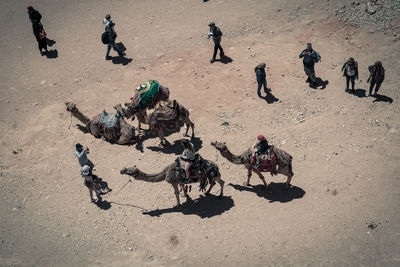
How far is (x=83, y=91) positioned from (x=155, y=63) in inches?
152

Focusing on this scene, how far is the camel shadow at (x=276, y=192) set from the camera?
11.0 metres

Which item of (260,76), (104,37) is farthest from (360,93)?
(104,37)

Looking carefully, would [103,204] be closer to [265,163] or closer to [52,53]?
[265,163]

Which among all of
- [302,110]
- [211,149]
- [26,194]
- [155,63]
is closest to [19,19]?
[155,63]

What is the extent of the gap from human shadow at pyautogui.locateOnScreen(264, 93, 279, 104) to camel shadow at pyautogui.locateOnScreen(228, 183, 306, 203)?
14.8 feet

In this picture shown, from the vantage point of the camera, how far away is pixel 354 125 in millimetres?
12641

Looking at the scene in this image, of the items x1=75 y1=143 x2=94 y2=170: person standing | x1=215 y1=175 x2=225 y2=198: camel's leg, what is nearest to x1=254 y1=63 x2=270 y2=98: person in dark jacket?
x1=215 y1=175 x2=225 y2=198: camel's leg

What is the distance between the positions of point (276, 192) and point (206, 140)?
364 centimetres

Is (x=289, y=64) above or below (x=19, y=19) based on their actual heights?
below

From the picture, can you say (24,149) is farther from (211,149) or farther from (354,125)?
(354,125)

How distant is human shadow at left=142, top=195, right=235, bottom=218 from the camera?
36.3 feet

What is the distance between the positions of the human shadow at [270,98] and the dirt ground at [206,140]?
0.19 metres

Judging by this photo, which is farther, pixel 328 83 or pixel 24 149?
pixel 328 83

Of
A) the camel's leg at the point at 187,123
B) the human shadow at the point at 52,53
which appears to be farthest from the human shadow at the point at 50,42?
the camel's leg at the point at 187,123
